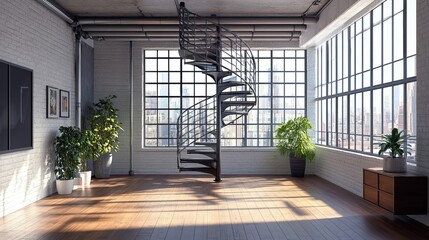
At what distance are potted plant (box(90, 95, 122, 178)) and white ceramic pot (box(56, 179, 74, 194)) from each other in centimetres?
195

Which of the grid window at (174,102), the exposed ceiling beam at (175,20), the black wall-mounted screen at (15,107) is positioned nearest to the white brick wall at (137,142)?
the grid window at (174,102)

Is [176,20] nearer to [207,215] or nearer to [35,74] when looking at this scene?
[35,74]

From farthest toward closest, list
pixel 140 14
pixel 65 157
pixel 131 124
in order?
pixel 131 124
pixel 140 14
pixel 65 157

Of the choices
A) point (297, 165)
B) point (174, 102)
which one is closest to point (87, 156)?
point (174, 102)

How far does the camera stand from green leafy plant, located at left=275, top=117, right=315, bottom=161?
11.4 metres

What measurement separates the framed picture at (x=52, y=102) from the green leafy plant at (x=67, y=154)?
451 millimetres

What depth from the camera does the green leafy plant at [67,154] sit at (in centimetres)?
887

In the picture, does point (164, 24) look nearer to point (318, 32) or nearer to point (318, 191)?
point (318, 32)

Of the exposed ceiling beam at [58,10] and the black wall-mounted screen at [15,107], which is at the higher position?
the exposed ceiling beam at [58,10]

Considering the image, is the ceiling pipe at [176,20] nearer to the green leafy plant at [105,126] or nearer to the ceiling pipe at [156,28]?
the ceiling pipe at [156,28]

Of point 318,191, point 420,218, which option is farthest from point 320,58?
point 420,218

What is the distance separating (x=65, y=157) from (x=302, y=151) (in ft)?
18.2

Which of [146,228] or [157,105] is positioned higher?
[157,105]

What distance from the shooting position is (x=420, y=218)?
633 cm
